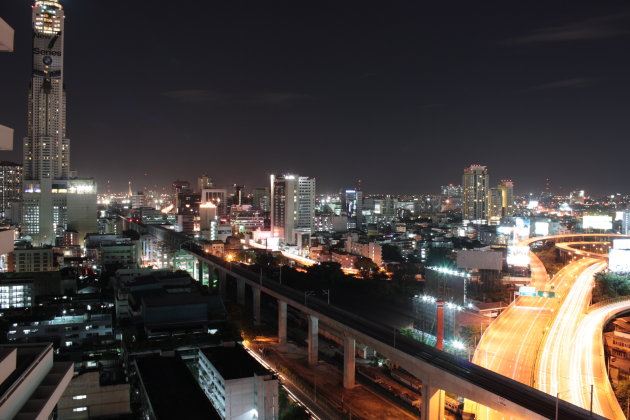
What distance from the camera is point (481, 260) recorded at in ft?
73.2

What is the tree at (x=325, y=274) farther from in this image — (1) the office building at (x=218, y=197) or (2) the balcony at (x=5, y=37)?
(1) the office building at (x=218, y=197)

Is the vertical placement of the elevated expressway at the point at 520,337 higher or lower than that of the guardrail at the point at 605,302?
lower

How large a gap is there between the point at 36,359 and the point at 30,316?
13088 mm

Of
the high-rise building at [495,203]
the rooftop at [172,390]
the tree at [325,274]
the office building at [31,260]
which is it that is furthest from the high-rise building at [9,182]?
the high-rise building at [495,203]

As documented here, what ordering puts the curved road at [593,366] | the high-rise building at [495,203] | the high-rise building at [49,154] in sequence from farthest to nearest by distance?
the high-rise building at [495,203] < the high-rise building at [49,154] < the curved road at [593,366]

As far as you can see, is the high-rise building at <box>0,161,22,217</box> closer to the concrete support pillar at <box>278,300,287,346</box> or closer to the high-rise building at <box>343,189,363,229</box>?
the high-rise building at <box>343,189,363,229</box>

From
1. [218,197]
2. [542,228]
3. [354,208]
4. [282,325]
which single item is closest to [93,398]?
[282,325]

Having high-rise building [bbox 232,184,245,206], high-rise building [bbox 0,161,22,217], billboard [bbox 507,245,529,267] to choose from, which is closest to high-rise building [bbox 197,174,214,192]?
high-rise building [bbox 232,184,245,206]

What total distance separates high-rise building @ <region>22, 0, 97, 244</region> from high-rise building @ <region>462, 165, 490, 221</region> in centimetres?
4589

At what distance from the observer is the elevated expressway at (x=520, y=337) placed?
38.7ft

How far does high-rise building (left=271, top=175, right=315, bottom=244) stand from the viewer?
40281 millimetres

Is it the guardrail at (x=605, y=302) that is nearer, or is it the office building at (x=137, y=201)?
the guardrail at (x=605, y=302)

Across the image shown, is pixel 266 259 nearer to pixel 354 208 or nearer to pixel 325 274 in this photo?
pixel 325 274

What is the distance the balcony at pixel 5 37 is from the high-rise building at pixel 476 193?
6482cm
